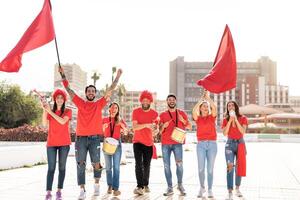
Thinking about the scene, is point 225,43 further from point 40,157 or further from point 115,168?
point 40,157

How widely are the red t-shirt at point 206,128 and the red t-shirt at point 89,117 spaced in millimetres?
1830

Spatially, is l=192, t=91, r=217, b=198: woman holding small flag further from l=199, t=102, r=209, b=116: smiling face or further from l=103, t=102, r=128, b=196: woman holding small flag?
l=103, t=102, r=128, b=196: woman holding small flag

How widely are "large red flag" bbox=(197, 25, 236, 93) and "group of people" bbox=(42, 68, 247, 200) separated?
0.96 feet

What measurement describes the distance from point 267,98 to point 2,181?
161m

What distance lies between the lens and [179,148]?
9523 millimetres

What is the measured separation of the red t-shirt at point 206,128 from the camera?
29.9 feet

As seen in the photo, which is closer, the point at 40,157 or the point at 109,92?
the point at 109,92

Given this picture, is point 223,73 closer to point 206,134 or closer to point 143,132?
point 206,134

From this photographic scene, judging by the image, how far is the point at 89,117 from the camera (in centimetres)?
870

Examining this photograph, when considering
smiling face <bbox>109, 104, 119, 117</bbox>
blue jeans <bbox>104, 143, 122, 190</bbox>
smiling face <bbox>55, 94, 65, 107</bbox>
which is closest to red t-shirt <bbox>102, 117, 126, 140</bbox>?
smiling face <bbox>109, 104, 119, 117</bbox>

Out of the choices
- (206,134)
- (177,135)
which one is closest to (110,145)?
(177,135)

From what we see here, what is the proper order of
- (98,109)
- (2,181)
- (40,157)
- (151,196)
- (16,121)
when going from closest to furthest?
(98,109) < (151,196) < (2,181) < (40,157) < (16,121)

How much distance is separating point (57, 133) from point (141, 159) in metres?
1.95

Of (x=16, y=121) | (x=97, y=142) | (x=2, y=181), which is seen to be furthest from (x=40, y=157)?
(x=16, y=121)
